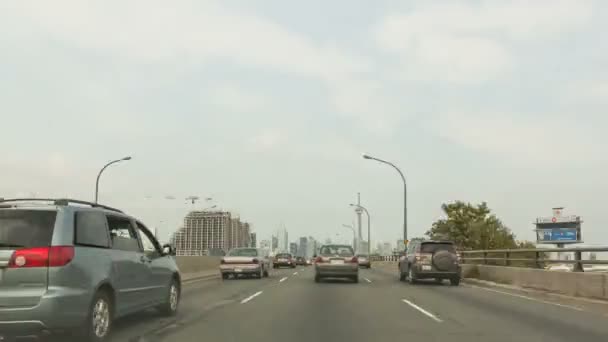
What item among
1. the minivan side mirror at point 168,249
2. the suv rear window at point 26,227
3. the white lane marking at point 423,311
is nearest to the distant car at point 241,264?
the white lane marking at point 423,311

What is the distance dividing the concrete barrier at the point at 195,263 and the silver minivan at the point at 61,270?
19447 millimetres

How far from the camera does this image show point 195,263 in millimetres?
31391

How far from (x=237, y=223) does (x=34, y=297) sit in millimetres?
105330

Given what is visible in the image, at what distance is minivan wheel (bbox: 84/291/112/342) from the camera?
25.1 feet

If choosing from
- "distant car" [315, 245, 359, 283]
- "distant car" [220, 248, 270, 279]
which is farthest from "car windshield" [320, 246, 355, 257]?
"distant car" [220, 248, 270, 279]

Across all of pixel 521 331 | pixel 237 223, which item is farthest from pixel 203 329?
pixel 237 223

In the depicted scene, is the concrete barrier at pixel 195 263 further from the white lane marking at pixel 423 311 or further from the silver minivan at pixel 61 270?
the silver minivan at pixel 61 270

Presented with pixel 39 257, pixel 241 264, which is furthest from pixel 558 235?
pixel 39 257

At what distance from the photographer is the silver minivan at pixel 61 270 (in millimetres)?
6973

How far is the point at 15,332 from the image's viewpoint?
7.00 meters

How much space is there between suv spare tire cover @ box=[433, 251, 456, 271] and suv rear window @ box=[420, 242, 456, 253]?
0.19 metres

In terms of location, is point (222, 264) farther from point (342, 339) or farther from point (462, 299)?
point (342, 339)

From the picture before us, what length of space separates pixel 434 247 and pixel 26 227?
17353 mm

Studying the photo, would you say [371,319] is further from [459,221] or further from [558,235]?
[558,235]
